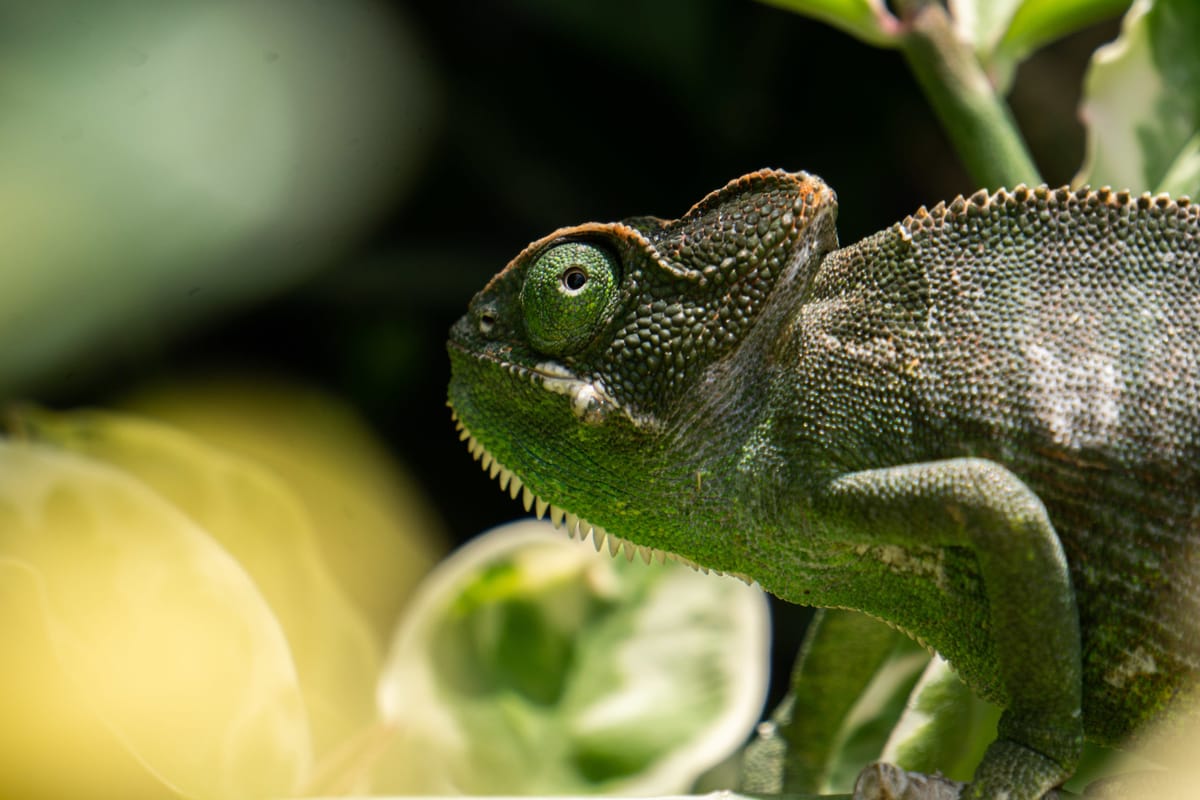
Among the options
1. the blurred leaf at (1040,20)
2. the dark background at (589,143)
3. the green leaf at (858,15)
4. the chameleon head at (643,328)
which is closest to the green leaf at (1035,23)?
the blurred leaf at (1040,20)

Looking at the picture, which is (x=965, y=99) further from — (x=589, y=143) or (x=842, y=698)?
(x=589, y=143)

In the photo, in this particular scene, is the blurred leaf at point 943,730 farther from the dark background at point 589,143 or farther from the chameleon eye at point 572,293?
the dark background at point 589,143

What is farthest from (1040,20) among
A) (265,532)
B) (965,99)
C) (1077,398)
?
(265,532)

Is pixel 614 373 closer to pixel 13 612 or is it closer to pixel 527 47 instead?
pixel 13 612

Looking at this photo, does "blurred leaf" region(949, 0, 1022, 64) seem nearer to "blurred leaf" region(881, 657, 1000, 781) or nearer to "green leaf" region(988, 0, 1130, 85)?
"green leaf" region(988, 0, 1130, 85)

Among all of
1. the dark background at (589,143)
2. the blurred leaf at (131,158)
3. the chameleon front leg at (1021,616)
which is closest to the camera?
the blurred leaf at (131,158)

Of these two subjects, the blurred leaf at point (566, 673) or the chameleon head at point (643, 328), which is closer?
the chameleon head at point (643, 328)
